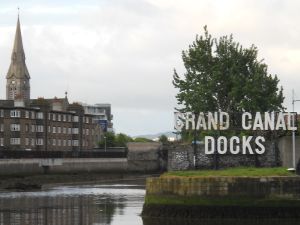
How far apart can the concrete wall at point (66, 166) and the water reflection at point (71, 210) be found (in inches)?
2256

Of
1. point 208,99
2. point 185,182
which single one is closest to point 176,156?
point 185,182

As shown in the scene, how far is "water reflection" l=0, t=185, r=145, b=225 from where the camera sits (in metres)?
55.7

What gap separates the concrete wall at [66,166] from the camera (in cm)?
14175

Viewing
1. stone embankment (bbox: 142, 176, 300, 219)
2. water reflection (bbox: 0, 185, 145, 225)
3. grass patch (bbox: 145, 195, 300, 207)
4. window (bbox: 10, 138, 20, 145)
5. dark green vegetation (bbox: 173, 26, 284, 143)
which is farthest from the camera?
window (bbox: 10, 138, 20, 145)

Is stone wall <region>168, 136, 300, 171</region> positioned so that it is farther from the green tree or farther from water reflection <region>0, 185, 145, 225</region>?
the green tree

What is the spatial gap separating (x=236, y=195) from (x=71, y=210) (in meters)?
18.2

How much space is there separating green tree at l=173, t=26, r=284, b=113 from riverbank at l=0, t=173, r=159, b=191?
26.7 meters

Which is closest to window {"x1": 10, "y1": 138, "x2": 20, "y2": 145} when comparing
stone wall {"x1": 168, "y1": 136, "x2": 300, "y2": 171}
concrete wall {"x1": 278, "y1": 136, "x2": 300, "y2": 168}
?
stone wall {"x1": 168, "y1": 136, "x2": 300, "y2": 171}

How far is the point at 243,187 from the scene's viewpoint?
5228 cm

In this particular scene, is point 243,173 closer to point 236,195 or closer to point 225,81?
point 236,195

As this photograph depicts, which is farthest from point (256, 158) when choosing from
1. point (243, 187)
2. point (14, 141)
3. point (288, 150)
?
point (14, 141)

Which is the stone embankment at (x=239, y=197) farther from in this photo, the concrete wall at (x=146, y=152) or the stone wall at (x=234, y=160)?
the concrete wall at (x=146, y=152)

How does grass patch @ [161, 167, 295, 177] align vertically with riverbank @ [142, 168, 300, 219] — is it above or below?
above

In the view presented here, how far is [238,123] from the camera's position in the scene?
68.9m
